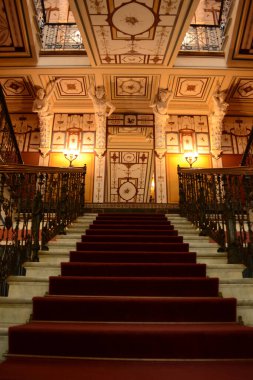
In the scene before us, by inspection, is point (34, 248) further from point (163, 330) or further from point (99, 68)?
point (99, 68)

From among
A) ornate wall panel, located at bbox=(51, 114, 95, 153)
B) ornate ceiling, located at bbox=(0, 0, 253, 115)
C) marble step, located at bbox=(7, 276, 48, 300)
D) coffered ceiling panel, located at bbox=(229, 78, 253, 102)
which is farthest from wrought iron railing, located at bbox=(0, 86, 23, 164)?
coffered ceiling panel, located at bbox=(229, 78, 253, 102)

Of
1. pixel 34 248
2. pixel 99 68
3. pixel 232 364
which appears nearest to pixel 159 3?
pixel 99 68

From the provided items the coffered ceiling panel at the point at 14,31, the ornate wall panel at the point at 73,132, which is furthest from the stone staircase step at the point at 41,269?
the ornate wall panel at the point at 73,132

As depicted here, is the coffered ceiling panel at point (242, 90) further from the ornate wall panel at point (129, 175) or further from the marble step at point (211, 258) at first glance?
the marble step at point (211, 258)

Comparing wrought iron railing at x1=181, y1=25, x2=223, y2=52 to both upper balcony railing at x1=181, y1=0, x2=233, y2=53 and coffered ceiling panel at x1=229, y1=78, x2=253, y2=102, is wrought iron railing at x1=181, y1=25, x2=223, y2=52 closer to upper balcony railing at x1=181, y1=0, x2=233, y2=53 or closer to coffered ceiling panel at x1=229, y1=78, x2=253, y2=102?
upper balcony railing at x1=181, y1=0, x2=233, y2=53

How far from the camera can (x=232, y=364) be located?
212 cm

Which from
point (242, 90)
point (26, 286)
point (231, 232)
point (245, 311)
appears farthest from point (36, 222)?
point (242, 90)

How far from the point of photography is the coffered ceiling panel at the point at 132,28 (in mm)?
6859

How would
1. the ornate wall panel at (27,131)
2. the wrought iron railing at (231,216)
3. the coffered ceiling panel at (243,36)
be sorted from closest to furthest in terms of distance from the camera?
1. the wrought iron railing at (231,216)
2. the coffered ceiling panel at (243,36)
3. the ornate wall panel at (27,131)

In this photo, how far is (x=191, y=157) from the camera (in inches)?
384

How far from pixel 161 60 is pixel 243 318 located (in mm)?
7157

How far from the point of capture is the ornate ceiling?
7.13 m

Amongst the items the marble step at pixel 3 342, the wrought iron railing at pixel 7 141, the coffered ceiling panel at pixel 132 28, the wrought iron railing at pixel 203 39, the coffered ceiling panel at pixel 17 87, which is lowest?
the marble step at pixel 3 342

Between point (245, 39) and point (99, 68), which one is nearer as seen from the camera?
point (245, 39)
